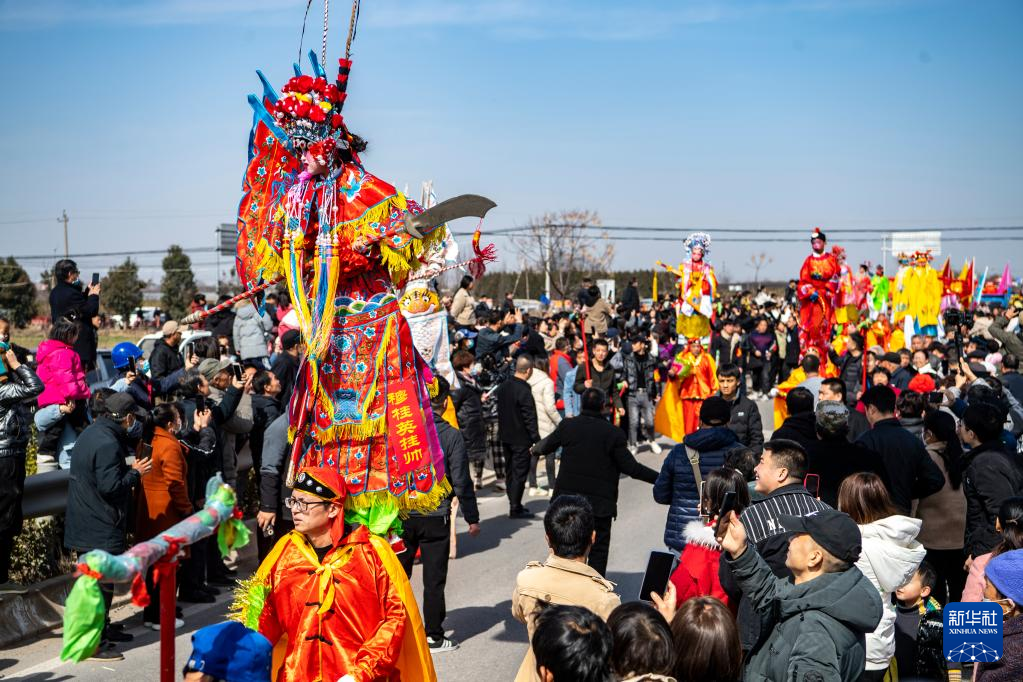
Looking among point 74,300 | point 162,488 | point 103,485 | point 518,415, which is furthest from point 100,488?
point 518,415

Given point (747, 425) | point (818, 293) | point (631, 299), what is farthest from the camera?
point (631, 299)

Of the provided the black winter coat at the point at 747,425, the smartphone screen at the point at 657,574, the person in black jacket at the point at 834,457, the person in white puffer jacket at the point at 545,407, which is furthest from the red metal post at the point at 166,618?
the person in white puffer jacket at the point at 545,407

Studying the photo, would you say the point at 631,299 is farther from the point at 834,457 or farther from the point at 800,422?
the point at 834,457

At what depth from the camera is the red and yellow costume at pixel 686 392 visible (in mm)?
13414

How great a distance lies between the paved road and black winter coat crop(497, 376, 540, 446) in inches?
37.1

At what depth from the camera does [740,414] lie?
31.9 ft

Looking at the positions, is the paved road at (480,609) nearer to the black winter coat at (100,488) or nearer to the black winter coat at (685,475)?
the black winter coat at (100,488)

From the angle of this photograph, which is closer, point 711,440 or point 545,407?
point 711,440

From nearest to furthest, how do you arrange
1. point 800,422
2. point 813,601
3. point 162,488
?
1. point 813,601
2. point 162,488
3. point 800,422

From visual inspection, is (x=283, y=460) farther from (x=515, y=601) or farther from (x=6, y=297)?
(x=6, y=297)

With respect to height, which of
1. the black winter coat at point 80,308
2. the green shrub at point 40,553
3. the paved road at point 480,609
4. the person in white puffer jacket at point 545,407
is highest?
the black winter coat at point 80,308

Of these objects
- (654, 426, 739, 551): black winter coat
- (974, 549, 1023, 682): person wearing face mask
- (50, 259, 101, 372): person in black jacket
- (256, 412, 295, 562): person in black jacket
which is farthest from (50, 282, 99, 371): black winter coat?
(974, 549, 1023, 682): person wearing face mask

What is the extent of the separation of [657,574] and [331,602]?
1.41 m

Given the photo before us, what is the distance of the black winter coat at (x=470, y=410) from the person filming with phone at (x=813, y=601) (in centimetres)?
769
